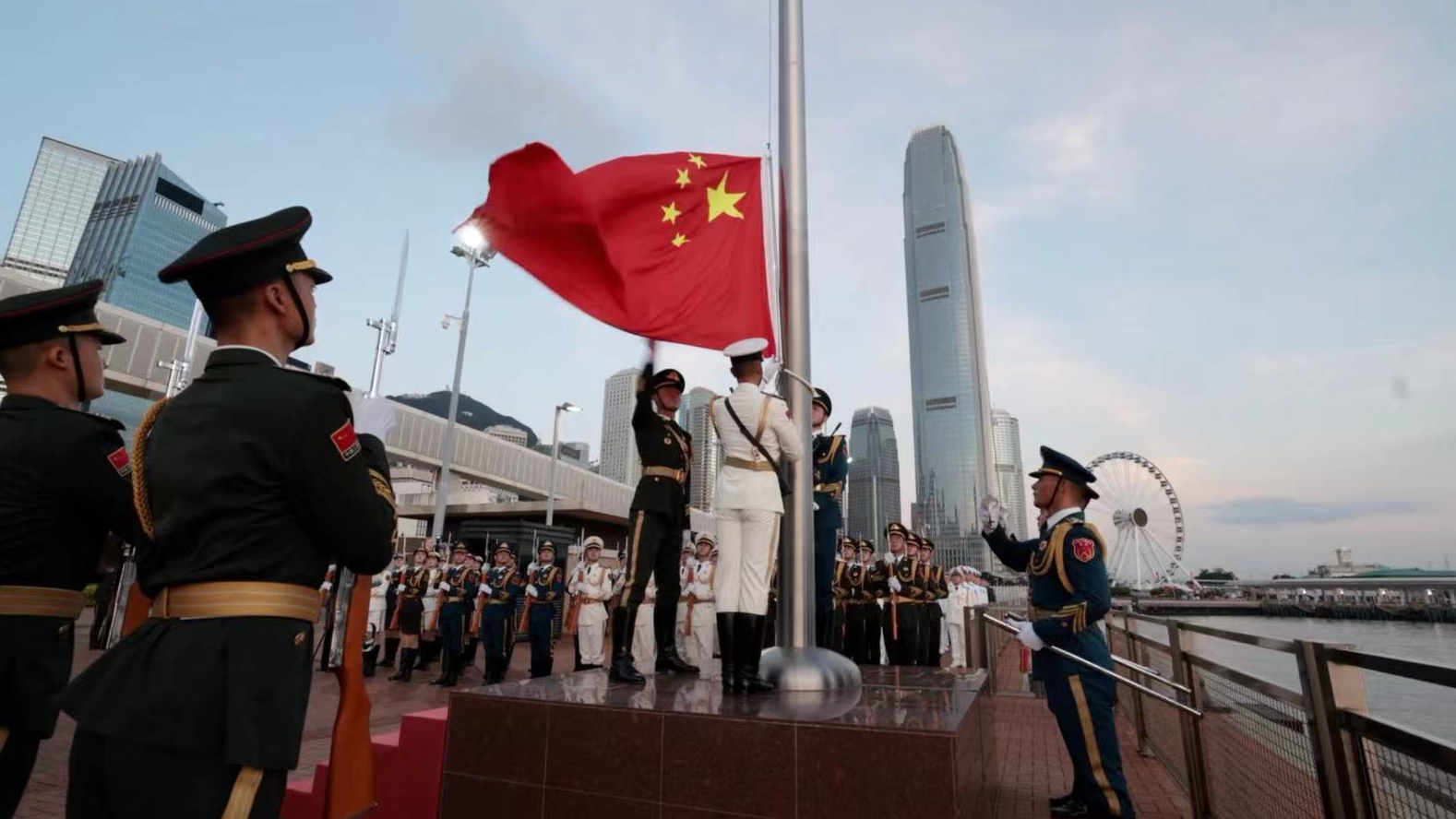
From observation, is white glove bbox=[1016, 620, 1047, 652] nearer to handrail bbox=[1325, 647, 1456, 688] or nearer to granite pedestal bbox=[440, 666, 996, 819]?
granite pedestal bbox=[440, 666, 996, 819]

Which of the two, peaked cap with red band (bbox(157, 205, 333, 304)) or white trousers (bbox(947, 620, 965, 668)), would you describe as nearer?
peaked cap with red band (bbox(157, 205, 333, 304))

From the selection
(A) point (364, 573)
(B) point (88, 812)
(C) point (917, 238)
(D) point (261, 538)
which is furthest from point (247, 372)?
(C) point (917, 238)

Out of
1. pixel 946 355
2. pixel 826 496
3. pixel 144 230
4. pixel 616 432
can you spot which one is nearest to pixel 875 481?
pixel 616 432

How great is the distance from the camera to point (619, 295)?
16.7 ft

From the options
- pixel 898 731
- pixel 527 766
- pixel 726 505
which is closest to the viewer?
pixel 898 731

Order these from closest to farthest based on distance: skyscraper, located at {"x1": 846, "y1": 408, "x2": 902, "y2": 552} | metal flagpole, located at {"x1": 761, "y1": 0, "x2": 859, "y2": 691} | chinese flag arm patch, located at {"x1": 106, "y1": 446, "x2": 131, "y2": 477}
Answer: chinese flag arm patch, located at {"x1": 106, "y1": 446, "x2": 131, "y2": 477} < metal flagpole, located at {"x1": 761, "y1": 0, "x2": 859, "y2": 691} < skyscraper, located at {"x1": 846, "y1": 408, "x2": 902, "y2": 552}

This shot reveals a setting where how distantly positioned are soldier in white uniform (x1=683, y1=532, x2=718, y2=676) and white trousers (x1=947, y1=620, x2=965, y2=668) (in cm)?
578

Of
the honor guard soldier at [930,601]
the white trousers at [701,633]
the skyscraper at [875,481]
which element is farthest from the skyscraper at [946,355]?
the white trousers at [701,633]

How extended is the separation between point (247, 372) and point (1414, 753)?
355 centimetres

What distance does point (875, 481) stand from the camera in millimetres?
49594

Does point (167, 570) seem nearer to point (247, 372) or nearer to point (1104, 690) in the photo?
point (247, 372)

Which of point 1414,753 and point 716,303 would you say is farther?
point 716,303

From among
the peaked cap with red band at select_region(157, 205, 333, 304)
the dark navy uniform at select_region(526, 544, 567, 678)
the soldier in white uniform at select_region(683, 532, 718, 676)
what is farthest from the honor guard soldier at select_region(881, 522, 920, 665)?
the peaked cap with red band at select_region(157, 205, 333, 304)

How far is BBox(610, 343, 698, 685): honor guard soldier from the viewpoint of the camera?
5047mm
